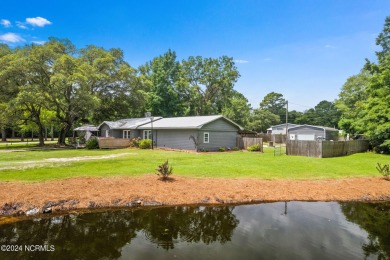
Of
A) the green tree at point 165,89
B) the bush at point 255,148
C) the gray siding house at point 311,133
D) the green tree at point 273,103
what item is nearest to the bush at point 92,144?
the bush at point 255,148

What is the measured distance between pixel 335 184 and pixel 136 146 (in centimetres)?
2466

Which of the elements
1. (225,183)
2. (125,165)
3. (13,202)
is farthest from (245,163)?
(13,202)

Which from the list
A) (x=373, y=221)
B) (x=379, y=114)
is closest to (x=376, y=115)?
(x=379, y=114)

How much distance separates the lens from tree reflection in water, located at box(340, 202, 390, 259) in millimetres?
7583

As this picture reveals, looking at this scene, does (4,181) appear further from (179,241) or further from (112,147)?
(112,147)

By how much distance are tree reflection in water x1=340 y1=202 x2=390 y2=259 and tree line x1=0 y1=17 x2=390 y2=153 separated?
18033 millimetres

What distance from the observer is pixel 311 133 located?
47.1 m

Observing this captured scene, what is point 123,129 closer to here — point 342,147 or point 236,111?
point 342,147

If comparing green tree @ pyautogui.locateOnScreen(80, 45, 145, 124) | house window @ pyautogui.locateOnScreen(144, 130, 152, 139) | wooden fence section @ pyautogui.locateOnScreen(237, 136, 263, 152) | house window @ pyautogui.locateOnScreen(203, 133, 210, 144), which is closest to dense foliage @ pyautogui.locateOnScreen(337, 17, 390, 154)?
wooden fence section @ pyautogui.locateOnScreen(237, 136, 263, 152)

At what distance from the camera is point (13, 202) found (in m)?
10.7

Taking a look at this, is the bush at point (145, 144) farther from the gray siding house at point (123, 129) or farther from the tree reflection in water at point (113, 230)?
the tree reflection in water at point (113, 230)

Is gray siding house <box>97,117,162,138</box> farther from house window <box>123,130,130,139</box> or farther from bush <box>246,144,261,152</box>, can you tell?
bush <box>246,144,261,152</box>

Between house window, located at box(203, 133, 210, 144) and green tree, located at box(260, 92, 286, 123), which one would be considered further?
green tree, located at box(260, 92, 286, 123)

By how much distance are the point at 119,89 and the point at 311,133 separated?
34560mm
